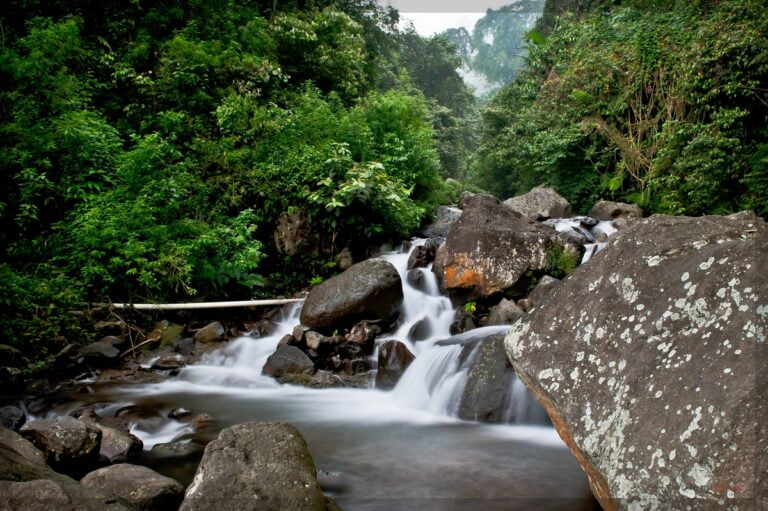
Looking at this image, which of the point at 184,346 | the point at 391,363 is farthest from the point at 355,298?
the point at 184,346

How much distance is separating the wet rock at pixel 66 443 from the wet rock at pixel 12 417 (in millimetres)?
1294

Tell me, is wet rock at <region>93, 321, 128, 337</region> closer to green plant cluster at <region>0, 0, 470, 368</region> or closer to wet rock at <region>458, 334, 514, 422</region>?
green plant cluster at <region>0, 0, 470, 368</region>

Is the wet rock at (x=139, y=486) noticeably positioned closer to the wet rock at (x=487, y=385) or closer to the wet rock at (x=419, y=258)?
the wet rock at (x=487, y=385)

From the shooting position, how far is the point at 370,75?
712 inches

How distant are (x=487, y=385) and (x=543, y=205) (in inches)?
480

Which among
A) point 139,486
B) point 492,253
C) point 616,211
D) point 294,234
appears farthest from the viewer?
point 616,211

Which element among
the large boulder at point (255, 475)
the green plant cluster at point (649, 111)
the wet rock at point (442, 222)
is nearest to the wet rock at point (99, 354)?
the large boulder at point (255, 475)

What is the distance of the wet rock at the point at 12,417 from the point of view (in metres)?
5.19

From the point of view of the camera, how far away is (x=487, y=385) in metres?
5.59

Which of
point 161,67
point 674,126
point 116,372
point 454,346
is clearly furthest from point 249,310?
point 674,126

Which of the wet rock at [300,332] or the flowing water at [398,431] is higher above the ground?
the wet rock at [300,332]

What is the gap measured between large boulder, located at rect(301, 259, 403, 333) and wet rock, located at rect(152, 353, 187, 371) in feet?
7.03

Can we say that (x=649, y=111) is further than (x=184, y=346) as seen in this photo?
Yes

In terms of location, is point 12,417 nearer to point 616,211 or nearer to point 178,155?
point 178,155
